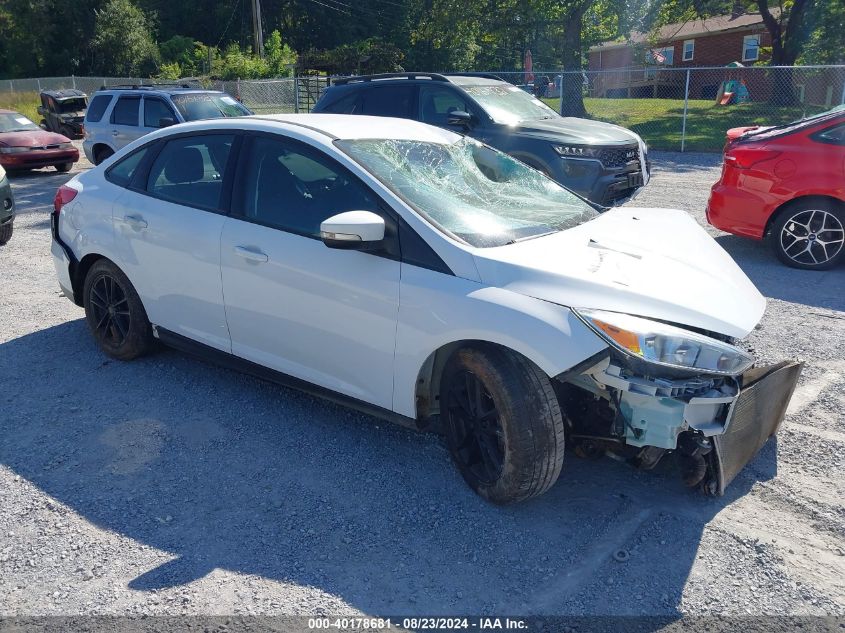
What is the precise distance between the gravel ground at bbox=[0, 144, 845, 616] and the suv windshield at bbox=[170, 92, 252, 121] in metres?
9.72

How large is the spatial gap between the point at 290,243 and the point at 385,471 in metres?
1.32

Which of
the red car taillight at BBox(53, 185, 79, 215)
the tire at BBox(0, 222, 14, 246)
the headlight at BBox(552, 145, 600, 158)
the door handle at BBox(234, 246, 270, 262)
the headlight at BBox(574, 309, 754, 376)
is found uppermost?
the headlight at BBox(552, 145, 600, 158)

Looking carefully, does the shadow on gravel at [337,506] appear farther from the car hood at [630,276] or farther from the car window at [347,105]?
the car window at [347,105]

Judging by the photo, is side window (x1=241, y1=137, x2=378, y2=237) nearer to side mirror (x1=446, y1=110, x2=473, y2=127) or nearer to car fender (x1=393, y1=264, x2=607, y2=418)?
car fender (x1=393, y1=264, x2=607, y2=418)

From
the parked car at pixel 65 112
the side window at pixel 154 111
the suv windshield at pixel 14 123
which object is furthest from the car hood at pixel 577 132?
the parked car at pixel 65 112

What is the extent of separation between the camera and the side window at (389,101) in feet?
35.2

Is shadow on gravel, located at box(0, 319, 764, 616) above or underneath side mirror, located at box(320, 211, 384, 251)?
underneath

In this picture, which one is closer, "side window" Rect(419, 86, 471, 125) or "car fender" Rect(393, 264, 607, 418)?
"car fender" Rect(393, 264, 607, 418)

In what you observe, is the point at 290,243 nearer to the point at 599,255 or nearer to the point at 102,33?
the point at 599,255

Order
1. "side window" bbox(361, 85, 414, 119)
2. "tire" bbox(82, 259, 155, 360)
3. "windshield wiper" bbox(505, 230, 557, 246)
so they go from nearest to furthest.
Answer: "windshield wiper" bbox(505, 230, 557, 246) → "tire" bbox(82, 259, 155, 360) → "side window" bbox(361, 85, 414, 119)

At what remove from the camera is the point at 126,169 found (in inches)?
205

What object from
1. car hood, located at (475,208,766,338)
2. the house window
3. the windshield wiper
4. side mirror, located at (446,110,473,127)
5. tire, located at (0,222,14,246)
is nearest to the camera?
car hood, located at (475,208,766,338)

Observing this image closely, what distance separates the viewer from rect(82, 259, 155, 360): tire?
512 centimetres

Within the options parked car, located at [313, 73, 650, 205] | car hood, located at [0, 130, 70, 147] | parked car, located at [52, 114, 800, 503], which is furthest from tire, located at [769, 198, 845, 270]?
car hood, located at [0, 130, 70, 147]
